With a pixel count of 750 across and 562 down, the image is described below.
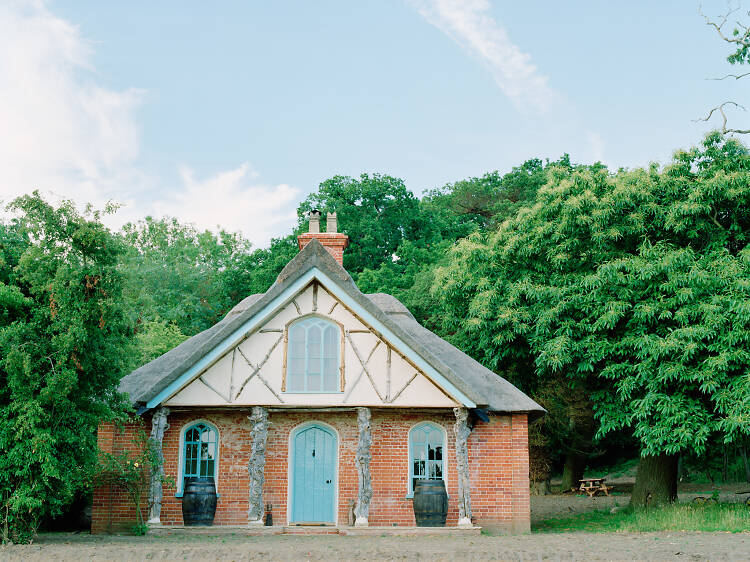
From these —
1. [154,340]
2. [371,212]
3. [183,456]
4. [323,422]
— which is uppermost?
[371,212]

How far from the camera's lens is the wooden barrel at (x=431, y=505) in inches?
591

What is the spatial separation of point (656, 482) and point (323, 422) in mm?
9283

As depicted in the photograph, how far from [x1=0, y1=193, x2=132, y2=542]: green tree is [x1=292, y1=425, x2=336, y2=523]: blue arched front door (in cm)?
483

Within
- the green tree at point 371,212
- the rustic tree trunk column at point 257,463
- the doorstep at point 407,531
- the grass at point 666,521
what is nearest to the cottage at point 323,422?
the rustic tree trunk column at point 257,463

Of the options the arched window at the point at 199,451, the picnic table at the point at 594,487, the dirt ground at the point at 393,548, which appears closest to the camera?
the dirt ground at the point at 393,548

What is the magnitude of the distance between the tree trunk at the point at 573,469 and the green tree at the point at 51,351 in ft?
68.6

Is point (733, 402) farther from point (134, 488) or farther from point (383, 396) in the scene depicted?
point (134, 488)

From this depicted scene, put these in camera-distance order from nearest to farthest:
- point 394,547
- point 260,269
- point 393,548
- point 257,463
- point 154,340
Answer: point 393,548
point 394,547
point 257,463
point 154,340
point 260,269

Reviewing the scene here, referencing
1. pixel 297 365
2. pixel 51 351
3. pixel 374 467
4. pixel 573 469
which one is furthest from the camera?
pixel 573 469

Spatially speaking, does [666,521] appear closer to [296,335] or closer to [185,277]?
[296,335]

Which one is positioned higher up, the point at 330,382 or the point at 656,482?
the point at 330,382

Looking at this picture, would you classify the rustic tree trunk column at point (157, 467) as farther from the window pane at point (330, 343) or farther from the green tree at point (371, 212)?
the green tree at point (371, 212)

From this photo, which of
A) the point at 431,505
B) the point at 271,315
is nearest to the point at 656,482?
the point at 431,505

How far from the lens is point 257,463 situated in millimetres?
15391
